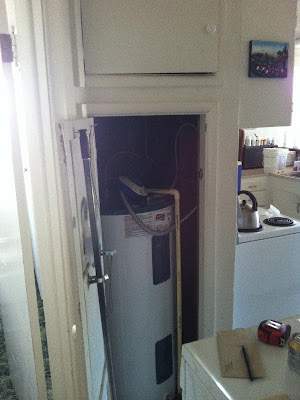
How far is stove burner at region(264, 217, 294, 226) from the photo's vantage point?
2117 mm

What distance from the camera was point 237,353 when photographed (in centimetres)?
98

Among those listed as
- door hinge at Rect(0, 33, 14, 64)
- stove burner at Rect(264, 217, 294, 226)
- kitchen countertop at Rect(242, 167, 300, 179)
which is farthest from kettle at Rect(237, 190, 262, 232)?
kitchen countertop at Rect(242, 167, 300, 179)

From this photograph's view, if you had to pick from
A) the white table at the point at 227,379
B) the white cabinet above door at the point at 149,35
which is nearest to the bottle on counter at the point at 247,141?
the white cabinet above door at the point at 149,35

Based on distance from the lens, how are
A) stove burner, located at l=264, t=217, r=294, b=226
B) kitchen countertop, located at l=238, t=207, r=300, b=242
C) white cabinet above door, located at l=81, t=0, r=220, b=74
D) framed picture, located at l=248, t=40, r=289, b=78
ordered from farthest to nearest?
stove burner, located at l=264, t=217, r=294, b=226 → kitchen countertop, located at l=238, t=207, r=300, b=242 → framed picture, located at l=248, t=40, r=289, b=78 → white cabinet above door, located at l=81, t=0, r=220, b=74

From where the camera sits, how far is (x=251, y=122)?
1.56 metres

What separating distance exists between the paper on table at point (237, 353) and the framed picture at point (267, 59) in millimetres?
1084

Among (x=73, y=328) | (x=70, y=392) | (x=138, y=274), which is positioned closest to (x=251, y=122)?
(x=138, y=274)

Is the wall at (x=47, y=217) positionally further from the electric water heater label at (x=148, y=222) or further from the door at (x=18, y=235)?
the electric water heater label at (x=148, y=222)

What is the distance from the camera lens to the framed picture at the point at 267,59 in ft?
4.89

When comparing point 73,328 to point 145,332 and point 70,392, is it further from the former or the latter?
point 145,332

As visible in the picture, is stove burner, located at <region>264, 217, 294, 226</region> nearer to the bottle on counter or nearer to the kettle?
the kettle

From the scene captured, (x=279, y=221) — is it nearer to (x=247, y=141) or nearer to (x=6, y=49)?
(x=6, y=49)

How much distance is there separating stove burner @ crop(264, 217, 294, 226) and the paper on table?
1167 millimetres

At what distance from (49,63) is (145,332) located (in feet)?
4.47
